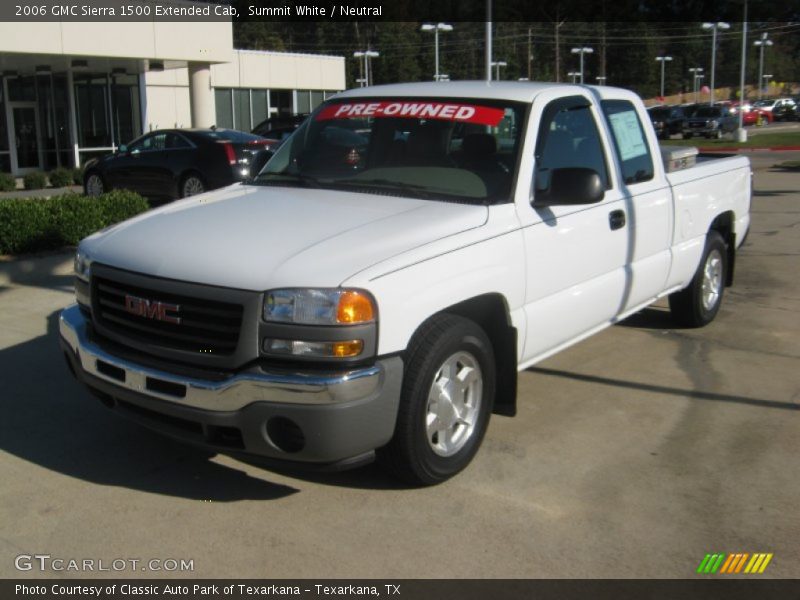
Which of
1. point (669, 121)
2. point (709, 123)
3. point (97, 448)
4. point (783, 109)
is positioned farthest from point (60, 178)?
point (783, 109)

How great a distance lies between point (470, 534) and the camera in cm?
391

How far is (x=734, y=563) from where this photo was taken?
370cm

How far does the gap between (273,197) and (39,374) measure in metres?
2.43

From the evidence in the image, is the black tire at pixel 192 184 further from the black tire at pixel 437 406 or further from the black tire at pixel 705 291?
the black tire at pixel 437 406

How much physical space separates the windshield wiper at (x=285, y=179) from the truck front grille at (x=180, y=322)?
1.36 metres

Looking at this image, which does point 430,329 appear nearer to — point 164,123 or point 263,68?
point 164,123

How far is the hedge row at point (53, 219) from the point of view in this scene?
32.1 feet

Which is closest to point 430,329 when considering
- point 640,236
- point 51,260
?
point 640,236

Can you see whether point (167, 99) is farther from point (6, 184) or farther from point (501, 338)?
point (501, 338)

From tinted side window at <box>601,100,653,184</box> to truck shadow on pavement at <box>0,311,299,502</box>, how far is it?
306 cm

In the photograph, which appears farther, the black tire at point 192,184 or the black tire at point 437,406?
the black tire at point 192,184

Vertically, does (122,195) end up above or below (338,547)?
above

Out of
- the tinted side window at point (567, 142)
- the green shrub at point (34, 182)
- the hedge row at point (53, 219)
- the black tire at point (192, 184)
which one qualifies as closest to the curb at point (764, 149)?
the green shrub at point (34, 182)
